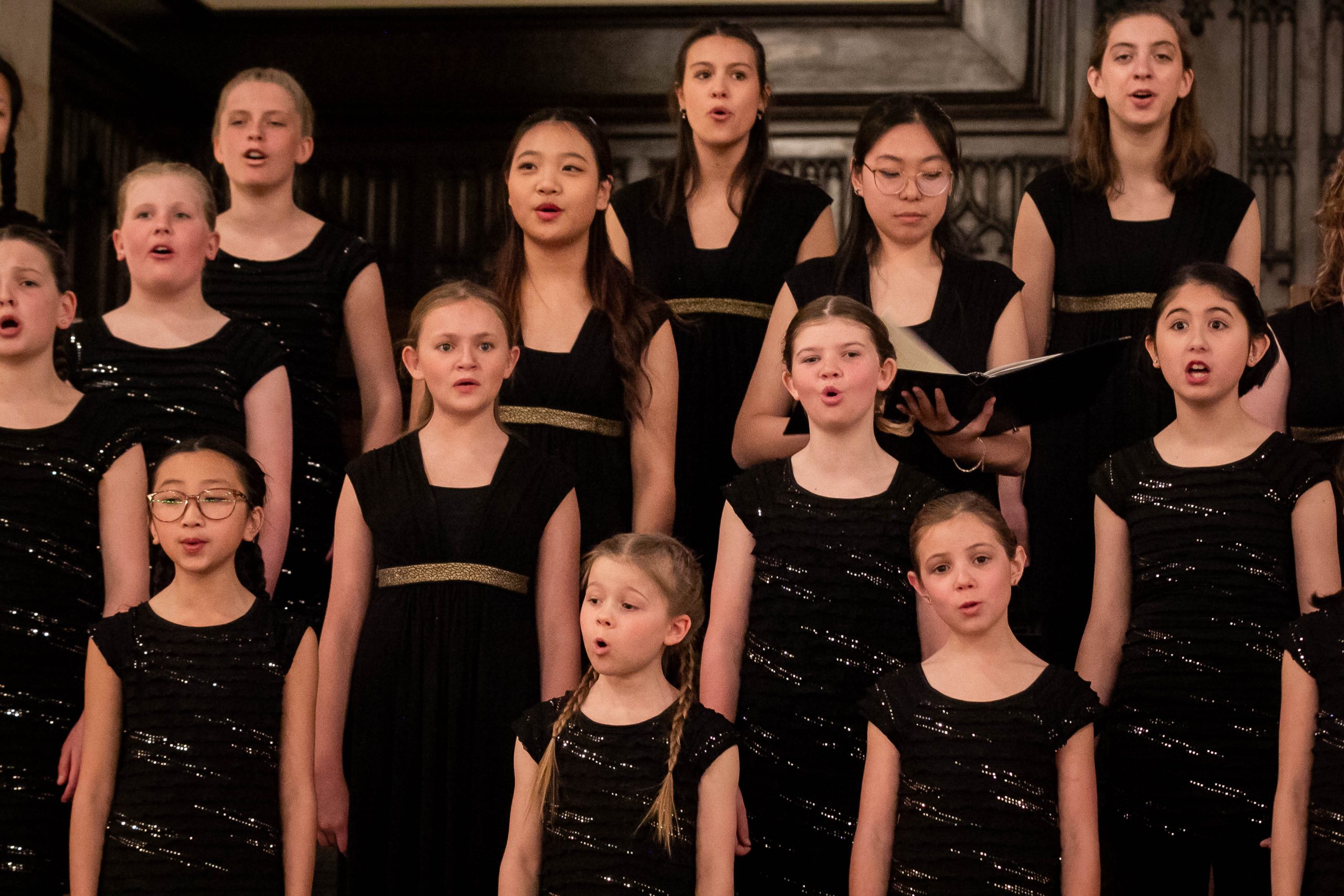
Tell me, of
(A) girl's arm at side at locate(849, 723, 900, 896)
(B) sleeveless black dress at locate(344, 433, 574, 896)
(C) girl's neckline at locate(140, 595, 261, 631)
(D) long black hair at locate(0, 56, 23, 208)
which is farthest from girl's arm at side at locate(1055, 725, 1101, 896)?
(D) long black hair at locate(0, 56, 23, 208)

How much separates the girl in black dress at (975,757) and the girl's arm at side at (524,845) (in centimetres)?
44

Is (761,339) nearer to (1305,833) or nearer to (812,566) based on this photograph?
(812,566)

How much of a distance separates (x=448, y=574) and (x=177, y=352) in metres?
0.64

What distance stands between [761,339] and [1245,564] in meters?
1.07

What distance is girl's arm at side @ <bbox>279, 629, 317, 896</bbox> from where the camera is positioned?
237 cm

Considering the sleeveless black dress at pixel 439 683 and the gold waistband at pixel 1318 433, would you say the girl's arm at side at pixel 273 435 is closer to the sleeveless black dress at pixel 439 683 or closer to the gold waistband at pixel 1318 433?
the sleeveless black dress at pixel 439 683

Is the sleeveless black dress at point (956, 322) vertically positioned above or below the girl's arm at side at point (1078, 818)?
above

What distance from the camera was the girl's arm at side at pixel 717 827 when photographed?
87.5 inches

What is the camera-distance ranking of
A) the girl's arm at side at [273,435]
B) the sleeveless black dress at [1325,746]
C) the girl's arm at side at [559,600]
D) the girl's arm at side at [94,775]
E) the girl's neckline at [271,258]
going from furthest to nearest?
the girl's neckline at [271,258]
the girl's arm at side at [273,435]
the girl's arm at side at [559,600]
the girl's arm at side at [94,775]
the sleeveless black dress at [1325,746]

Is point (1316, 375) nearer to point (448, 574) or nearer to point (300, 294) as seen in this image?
point (448, 574)

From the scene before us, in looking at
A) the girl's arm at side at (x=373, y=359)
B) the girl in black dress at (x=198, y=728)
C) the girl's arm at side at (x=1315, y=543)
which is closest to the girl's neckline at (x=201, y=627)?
the girl in black dress at (x=198, y=728)

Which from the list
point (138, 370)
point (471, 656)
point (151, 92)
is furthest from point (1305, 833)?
point (151, 92)

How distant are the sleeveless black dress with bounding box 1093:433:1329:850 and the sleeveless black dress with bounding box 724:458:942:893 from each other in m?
0.35

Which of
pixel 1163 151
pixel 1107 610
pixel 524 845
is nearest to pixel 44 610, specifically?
pixel 524 845
